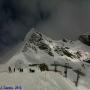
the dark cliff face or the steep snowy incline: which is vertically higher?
the dark cliff face

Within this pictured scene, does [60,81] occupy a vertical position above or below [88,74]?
above

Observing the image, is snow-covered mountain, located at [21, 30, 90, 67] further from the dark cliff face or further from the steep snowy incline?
the steep snowy incline

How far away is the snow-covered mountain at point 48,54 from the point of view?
4107 inches

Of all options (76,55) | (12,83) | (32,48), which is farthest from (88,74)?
(12,83)

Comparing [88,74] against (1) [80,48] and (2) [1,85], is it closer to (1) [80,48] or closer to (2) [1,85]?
(1) [80,48]

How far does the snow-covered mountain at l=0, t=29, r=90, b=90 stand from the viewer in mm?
104312

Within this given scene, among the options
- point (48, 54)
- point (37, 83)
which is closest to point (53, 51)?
point (48, 54)

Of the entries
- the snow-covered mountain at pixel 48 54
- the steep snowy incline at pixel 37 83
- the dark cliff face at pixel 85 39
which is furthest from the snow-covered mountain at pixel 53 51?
the steep snowy incline at pixel 37 83

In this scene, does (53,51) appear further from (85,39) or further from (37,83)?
(37,83)

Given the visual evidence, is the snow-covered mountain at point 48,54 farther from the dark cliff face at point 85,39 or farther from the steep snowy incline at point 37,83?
the steep snowy incline at point 37,83

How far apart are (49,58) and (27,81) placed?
7937 centimetres

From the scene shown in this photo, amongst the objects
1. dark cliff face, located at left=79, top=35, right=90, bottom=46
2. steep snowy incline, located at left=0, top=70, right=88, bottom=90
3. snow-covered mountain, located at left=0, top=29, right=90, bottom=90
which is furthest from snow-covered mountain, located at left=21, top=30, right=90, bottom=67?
steep snowy incline, located at left=0, top=70, right=88, bottom=90

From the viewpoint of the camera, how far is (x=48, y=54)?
12338cm

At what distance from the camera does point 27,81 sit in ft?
119
